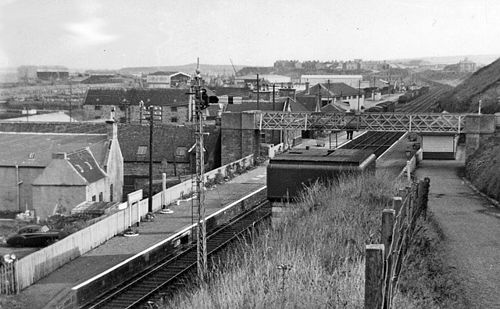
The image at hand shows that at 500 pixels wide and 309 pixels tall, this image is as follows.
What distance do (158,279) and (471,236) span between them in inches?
251

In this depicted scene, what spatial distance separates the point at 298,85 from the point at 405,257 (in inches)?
3138

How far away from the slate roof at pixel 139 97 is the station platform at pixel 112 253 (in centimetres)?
2380

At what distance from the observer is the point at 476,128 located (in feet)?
94.1

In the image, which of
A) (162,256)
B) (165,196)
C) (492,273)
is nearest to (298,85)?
(165,196)

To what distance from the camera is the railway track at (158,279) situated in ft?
40.5

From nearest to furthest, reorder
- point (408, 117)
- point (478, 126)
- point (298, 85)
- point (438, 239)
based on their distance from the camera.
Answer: point (438, 239)
point (478, 126)
point (408, 117)
point (298, 85)

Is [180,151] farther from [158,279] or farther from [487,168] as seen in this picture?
[158,279]

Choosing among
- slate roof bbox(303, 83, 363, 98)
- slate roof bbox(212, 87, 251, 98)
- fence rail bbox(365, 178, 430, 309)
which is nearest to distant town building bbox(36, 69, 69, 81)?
slate roof bbox(212, 87, 251, 98)

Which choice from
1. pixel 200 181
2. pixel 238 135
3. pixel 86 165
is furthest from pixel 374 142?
pixel 200 181

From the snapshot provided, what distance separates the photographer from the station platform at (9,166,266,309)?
12.9 meters

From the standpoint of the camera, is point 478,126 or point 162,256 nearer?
point 162,256

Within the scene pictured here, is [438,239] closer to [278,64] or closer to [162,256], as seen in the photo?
[162,256]

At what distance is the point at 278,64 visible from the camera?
171500 millimetres

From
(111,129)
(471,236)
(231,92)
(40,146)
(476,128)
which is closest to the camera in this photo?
(471,236)
